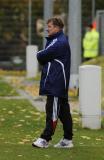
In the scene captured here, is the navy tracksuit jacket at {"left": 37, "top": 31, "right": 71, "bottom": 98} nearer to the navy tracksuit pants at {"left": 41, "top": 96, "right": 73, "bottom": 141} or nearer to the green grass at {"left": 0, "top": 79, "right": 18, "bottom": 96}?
the navy tracksuit pants at {"left": 41, "top": 96, "right": 73, "bottom": 141}

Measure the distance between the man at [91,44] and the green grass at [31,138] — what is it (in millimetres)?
9381

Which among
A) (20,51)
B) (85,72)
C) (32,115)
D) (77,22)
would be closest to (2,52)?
(20,51)

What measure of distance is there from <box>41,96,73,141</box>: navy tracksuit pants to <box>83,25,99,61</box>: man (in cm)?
Answer: 1504

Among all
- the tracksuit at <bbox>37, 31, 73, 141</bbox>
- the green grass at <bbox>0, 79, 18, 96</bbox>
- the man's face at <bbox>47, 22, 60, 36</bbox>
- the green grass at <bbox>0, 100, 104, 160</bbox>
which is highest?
the man's face at <bbox>47, 22, 60, 36</bbox>

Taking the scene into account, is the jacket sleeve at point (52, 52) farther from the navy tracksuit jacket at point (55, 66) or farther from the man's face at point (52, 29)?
the man's face at point (52, 29)

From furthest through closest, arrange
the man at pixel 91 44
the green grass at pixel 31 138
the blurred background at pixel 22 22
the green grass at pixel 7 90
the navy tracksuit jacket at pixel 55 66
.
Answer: the blurred background at pixel 22 22 < the man at pixel 91 44 < the green grass at pixel 7 90 < the navy tracksuit jacket at pixel 55 66 < the green grass at pixel 31 138

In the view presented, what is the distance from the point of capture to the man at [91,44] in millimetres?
Answer: 25089

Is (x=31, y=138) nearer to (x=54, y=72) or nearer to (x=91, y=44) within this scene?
(x=54, y=72)

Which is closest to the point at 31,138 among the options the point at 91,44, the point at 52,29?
the point at 52,29

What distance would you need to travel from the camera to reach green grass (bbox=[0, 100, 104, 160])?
30.9 ft

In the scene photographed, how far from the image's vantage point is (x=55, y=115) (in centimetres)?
977

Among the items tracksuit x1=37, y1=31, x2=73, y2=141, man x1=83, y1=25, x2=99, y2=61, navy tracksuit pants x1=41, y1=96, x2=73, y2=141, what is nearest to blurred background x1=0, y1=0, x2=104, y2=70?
man x1=83, y1=25, x2=99, y2=61

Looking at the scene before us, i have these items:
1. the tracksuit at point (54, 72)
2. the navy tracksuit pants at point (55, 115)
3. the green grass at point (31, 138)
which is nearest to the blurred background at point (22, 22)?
the green grass at point (31, 138)

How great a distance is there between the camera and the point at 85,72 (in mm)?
12266
